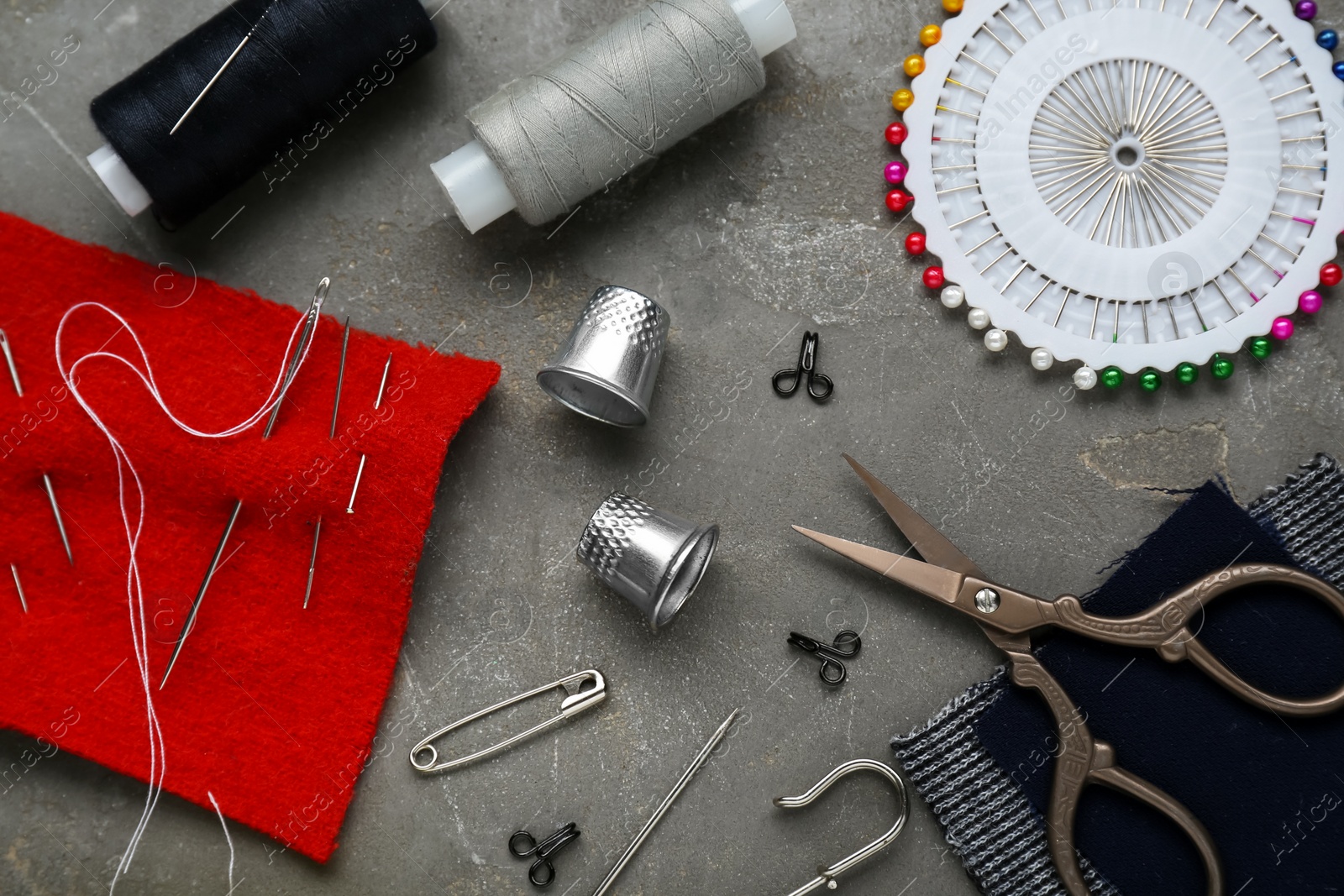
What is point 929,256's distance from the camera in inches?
83.7

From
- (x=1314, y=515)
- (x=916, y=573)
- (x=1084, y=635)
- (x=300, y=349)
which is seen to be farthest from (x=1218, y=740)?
(x=300, y=349)

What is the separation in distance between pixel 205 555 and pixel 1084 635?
192 centimetres

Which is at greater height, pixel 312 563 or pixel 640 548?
pixel 312 563

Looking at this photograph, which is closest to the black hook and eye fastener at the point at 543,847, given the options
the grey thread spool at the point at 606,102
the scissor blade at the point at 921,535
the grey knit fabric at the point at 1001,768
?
the grey knit fabric at the point at 1001,768

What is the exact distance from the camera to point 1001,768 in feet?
6.45

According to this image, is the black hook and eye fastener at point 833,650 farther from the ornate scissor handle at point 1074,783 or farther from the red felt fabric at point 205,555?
the red felt fabric at point 205,555

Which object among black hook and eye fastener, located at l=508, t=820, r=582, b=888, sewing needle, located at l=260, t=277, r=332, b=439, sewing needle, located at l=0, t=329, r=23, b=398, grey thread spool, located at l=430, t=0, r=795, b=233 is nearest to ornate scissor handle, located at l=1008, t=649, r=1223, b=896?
black hook and eye fastener, located at l=508, t=820, r=582, b=888

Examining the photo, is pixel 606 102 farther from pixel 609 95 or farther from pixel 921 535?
pixel 921 535

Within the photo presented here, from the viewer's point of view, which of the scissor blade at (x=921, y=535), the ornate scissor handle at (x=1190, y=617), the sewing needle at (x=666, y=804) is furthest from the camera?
the sewing needle at (x=666, y=804)

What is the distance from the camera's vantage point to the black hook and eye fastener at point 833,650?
204 centimetres

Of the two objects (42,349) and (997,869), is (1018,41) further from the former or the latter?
(42,349)

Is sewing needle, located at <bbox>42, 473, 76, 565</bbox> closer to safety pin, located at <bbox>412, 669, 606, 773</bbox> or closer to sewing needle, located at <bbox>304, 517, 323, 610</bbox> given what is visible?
sewing needle, located at <bbox>304, 517, 323, 610</bbox>

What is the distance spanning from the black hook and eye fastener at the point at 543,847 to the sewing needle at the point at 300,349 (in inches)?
41.9

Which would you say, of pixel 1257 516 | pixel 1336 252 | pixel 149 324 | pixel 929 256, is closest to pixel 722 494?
pixel 929 256
